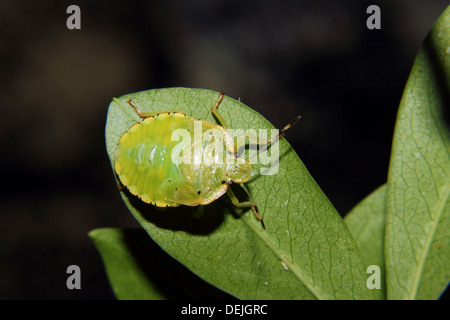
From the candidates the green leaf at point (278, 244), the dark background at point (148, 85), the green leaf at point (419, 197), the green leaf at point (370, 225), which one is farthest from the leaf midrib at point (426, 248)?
the dark background at point (148, 85)

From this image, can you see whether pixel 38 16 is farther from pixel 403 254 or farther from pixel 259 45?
pixel 403 254

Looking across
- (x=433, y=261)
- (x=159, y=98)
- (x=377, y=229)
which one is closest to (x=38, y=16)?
(x=159, y=98)

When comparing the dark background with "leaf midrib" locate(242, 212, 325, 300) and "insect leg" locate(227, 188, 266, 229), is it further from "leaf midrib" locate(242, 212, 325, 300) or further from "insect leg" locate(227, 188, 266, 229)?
"leaf midrib" locate(242, 212, 325, 300)

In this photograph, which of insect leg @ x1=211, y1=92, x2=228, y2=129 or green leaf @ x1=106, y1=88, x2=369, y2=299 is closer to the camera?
green leaf @ x1=106, y1=88, x2=369, y2=299

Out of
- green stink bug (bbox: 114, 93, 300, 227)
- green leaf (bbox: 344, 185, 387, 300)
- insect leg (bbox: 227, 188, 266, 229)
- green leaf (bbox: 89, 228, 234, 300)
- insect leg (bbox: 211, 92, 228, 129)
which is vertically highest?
insect leg (bbox: 211, 92, 228, 129)

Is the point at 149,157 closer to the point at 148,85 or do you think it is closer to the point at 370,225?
the point at 370,225

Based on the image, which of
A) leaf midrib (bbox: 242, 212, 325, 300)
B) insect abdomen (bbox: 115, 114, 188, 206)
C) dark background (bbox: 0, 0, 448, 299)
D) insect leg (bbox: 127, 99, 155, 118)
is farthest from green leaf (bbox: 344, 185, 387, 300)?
dark background (bbox: 0, 0, 448, 299)

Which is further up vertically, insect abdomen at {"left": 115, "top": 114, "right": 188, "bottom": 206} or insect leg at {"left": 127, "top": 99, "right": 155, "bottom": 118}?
insect leg at {"left": 127, "top": 99, "right": 155, "bottom": 118}
